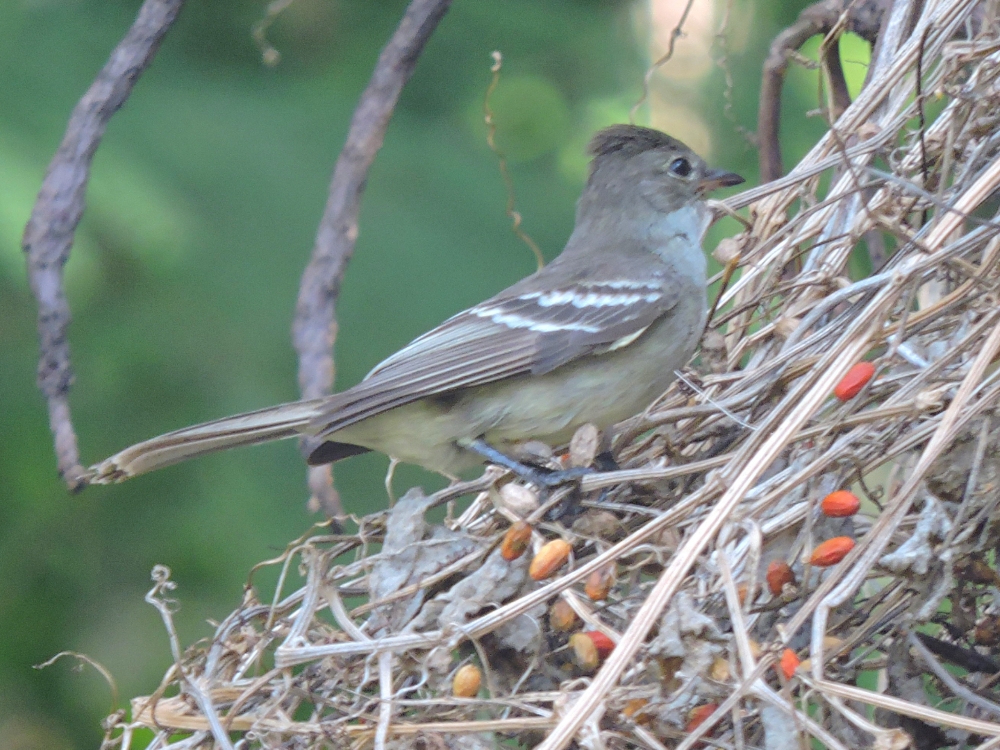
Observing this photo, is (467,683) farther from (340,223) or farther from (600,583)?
(340,223)

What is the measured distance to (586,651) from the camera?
6.44ft

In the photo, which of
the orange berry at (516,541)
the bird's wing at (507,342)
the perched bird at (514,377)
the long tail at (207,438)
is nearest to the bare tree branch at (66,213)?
the long tail at (207,438)

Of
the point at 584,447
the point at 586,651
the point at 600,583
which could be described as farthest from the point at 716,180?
the point at 586,651

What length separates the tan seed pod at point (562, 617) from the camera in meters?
2.05

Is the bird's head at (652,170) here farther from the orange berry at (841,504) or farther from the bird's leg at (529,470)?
the orange berry at (841,504)

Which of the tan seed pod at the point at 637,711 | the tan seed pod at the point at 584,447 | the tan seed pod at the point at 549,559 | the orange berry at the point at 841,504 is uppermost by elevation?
the tan seed pod at the point at 584,447

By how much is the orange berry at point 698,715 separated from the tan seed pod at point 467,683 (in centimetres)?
36

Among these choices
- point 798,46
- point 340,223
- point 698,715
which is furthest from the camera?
point 798,46

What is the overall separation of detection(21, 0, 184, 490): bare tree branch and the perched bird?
0.34 meters

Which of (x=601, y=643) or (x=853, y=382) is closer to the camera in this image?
(x=601, y=643)

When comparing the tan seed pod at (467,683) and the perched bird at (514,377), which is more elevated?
the perched bird at (514,377)

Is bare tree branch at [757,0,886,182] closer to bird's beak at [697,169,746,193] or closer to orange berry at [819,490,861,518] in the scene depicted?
bird's beak at [697,169,746,193]

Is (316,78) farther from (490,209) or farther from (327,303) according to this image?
(327,303)

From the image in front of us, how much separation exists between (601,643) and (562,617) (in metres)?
0.11
